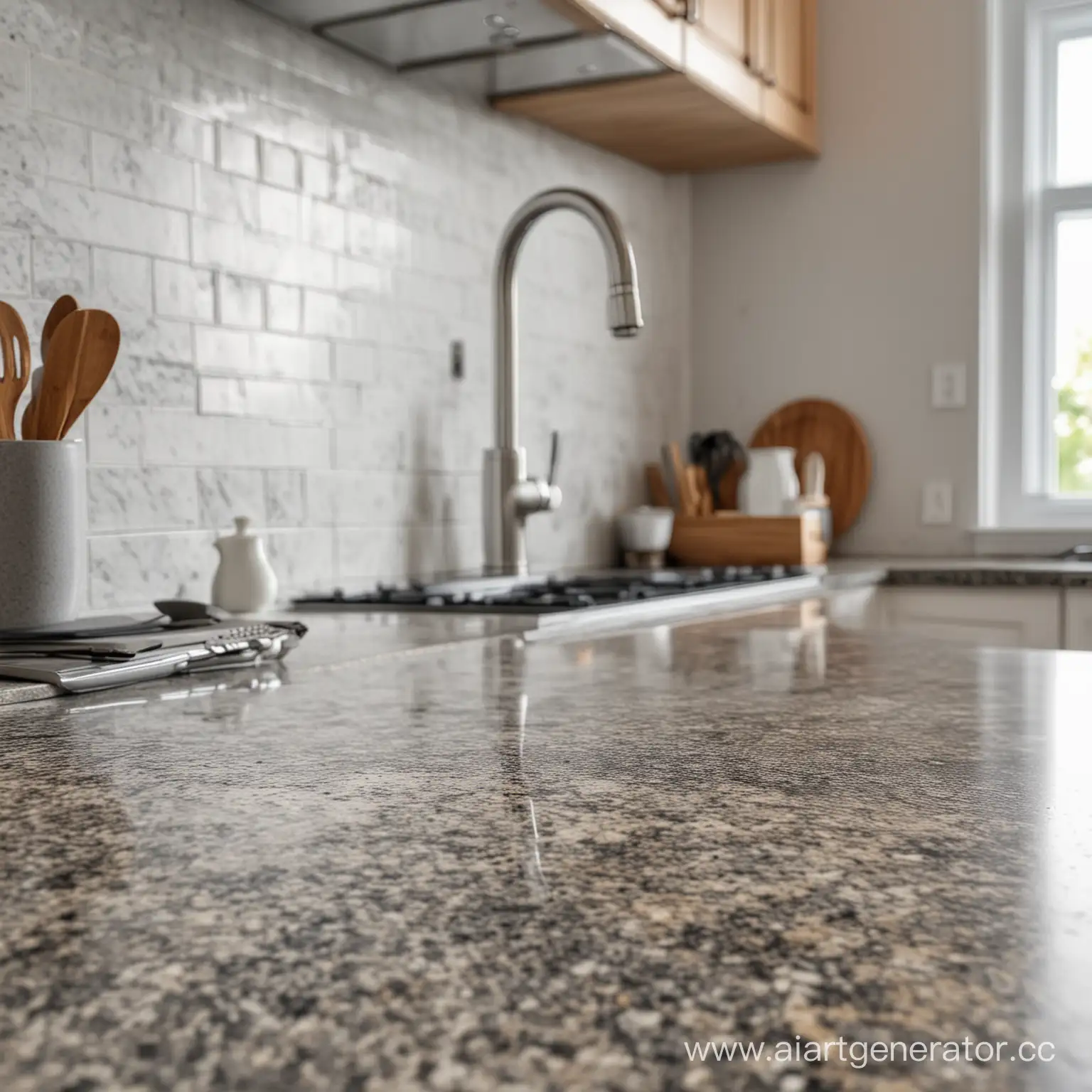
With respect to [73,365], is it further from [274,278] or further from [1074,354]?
[1074,354]

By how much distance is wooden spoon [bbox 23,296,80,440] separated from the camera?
1.15 meters

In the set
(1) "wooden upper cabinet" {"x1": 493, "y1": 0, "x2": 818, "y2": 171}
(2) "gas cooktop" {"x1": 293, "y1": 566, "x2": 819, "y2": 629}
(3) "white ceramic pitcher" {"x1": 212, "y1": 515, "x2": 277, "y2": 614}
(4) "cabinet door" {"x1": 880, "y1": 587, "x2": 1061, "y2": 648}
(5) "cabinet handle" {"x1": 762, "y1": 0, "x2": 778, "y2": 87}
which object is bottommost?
(4) "cabinet door" {"x1": 880, "y1": 587, "x2": 1061, "y2": 648}

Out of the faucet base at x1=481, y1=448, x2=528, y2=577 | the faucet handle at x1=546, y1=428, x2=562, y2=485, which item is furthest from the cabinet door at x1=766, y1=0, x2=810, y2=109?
the faucet base at x1=481, y1=448, x2=528, y2=577

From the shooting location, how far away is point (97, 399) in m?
1.56

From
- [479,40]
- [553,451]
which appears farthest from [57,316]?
[553,451]

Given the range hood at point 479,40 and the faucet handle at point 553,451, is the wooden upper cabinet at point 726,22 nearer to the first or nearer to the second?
the range hood at point 479,40

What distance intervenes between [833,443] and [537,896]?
9.09ft

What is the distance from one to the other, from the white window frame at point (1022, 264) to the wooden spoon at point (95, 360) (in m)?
2.27

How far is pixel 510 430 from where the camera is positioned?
7.56 ft

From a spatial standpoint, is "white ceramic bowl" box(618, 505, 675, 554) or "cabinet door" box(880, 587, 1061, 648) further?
"white ceramic bowl" box(618, 505, 675, 554)

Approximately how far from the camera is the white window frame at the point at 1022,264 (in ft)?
9.80

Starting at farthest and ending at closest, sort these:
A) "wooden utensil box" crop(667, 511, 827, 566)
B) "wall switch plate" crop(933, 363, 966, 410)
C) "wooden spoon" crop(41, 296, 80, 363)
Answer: "wall switch plate" crop(933, 363, 966, 410) → "wooden utensil box" crop(667, 511, 827, 566) → "wooden spoon" crop(41, 296, 80, 363)

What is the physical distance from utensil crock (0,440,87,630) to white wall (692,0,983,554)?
7.48 feet

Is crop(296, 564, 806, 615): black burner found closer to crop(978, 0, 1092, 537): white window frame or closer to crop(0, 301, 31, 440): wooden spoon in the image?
crop(0, 301, 31, 440): wooden spoon
